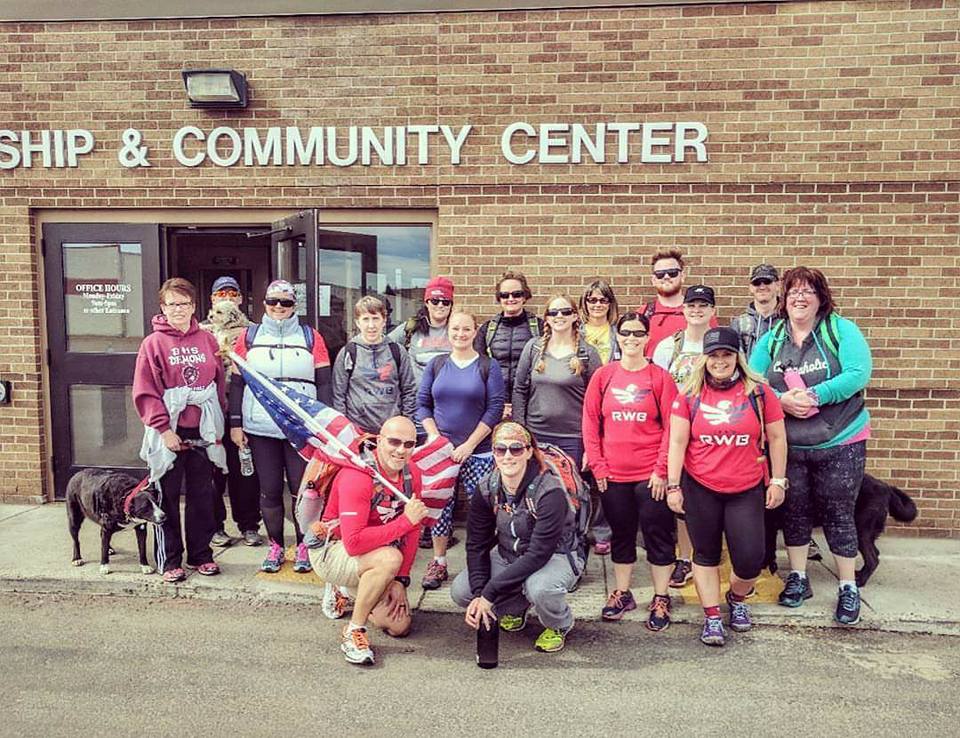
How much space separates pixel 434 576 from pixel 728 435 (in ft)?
6.74

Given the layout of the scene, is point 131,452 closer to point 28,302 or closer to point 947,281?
point 28,302

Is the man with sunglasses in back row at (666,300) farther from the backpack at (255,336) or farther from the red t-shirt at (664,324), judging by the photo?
the backpack at (255,336)

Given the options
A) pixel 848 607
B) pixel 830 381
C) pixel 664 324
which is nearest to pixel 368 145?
pixel 664 324

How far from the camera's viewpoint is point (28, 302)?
6.38 metres

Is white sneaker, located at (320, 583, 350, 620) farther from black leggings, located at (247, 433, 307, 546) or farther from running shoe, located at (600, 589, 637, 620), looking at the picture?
running shoe, located at (600, 589, 637, 620)

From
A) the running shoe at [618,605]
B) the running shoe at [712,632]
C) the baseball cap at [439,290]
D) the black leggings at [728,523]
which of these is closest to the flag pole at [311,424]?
the baseball cap at [439,290]

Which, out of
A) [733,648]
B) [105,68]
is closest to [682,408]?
[733,648]

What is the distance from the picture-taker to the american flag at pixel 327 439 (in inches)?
163

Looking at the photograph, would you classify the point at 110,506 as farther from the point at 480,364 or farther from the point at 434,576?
the point at 480,364

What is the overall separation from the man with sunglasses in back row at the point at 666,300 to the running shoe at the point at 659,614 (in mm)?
1560

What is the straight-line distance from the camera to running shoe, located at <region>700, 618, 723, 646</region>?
156 inches

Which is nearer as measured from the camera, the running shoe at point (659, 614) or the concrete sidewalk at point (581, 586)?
the running shoe at point (659, 614)

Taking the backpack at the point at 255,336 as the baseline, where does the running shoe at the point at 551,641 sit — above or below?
below

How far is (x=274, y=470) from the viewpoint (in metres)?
4.89
